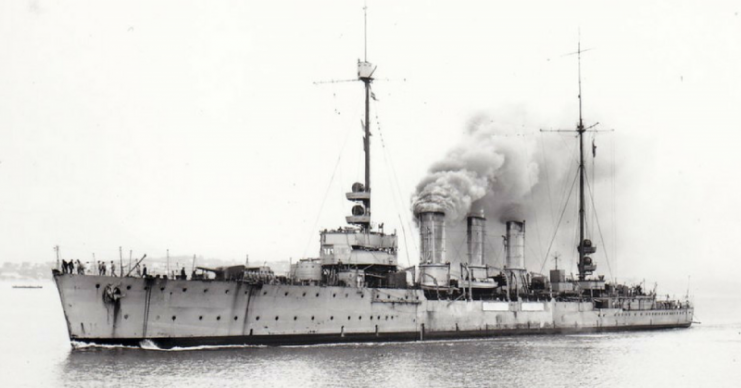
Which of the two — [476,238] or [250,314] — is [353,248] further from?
[476,238]

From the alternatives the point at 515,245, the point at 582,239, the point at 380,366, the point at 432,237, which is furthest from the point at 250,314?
the point at 582,239

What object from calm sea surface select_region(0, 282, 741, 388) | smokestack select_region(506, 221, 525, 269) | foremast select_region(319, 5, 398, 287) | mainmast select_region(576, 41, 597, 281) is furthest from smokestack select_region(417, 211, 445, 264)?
mainmast select_region(576, 41, 597, 281)

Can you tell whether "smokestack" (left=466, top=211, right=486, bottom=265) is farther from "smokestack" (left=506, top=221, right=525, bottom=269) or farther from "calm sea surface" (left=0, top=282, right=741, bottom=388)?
"calm sea surface" (left=0, top=282, right=741, bottom=388)

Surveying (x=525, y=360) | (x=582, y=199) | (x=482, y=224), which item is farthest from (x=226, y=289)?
(x=582, y=199)

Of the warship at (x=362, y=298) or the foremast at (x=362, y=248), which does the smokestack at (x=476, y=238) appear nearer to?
the warship at (x=362, y=298)

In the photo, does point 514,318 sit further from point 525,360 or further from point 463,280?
point 525,360

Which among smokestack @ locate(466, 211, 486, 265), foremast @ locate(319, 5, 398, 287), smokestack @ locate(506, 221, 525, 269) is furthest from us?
smokestack @ locate(506, 221, 525, 269)
